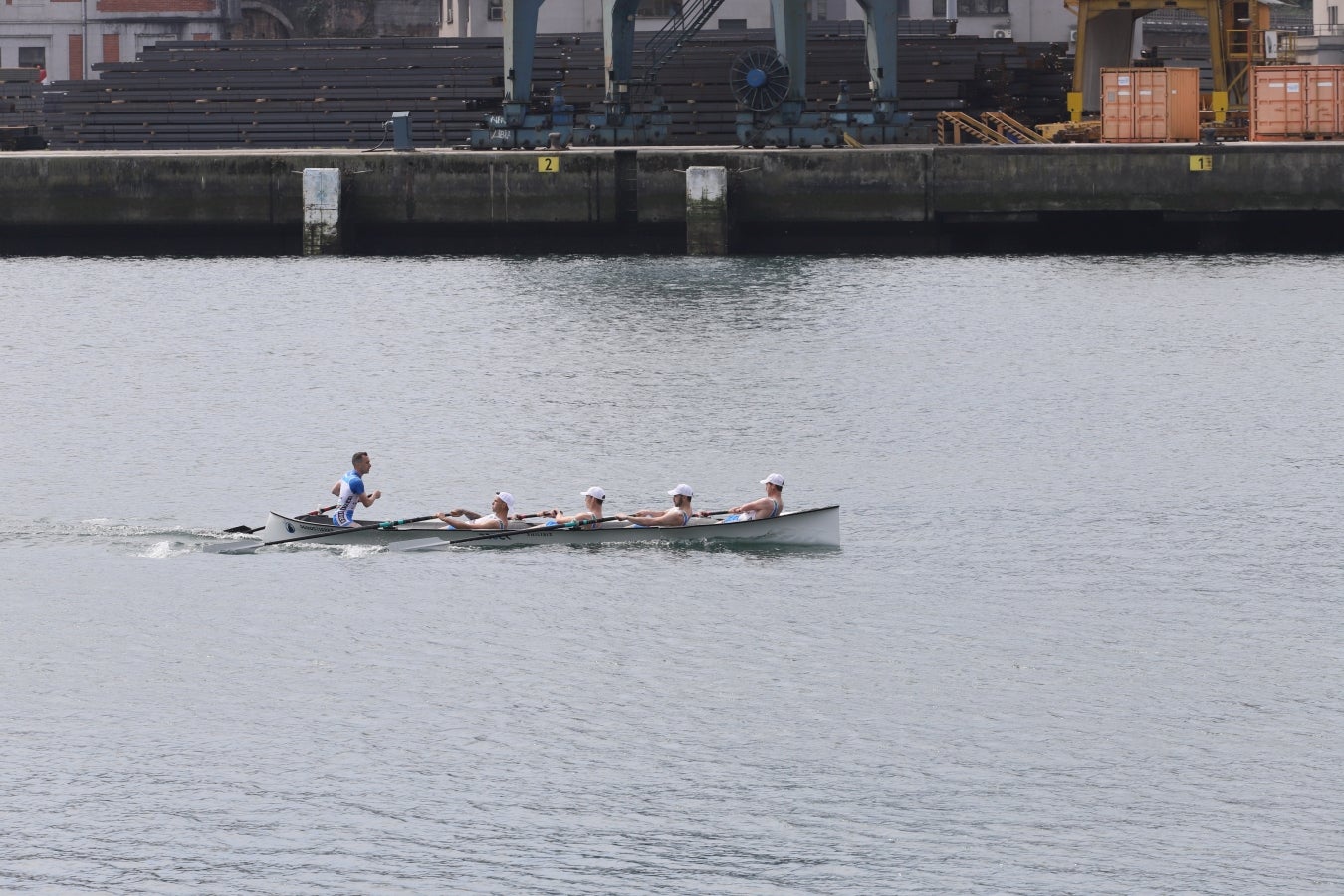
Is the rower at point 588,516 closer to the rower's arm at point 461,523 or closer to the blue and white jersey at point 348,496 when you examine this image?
the rower's arm at point 461,523

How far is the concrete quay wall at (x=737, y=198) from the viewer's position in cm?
7100

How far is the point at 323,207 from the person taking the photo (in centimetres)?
7512

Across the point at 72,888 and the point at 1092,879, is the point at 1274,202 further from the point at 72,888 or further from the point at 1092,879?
the point at 72,888

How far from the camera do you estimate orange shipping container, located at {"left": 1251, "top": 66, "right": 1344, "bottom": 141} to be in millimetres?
74375

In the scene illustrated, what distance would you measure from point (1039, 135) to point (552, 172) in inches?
826

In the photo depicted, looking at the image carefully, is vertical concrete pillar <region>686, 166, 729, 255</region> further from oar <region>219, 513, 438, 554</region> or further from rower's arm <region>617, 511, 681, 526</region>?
rower's arm <region>617, 511, 681, 526</region>

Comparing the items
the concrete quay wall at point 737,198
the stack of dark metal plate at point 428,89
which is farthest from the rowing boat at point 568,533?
the stack of dark metal plate at point 428,89

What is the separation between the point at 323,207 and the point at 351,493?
40.7m

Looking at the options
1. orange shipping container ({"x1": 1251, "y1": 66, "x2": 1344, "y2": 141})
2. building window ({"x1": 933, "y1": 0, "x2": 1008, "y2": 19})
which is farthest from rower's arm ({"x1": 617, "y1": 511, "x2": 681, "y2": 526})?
building window ({"x1": 933, "y1": 0, "x2": 1008, "y2": 19})

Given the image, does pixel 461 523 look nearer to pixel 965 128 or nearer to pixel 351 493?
pixel 351 493

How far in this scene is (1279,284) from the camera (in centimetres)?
6788

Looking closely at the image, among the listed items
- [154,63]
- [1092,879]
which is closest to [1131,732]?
[1092,879]

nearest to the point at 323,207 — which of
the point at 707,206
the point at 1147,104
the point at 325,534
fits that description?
the point at 707,206

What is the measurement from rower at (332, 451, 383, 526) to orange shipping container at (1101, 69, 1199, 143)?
46.7 metres
